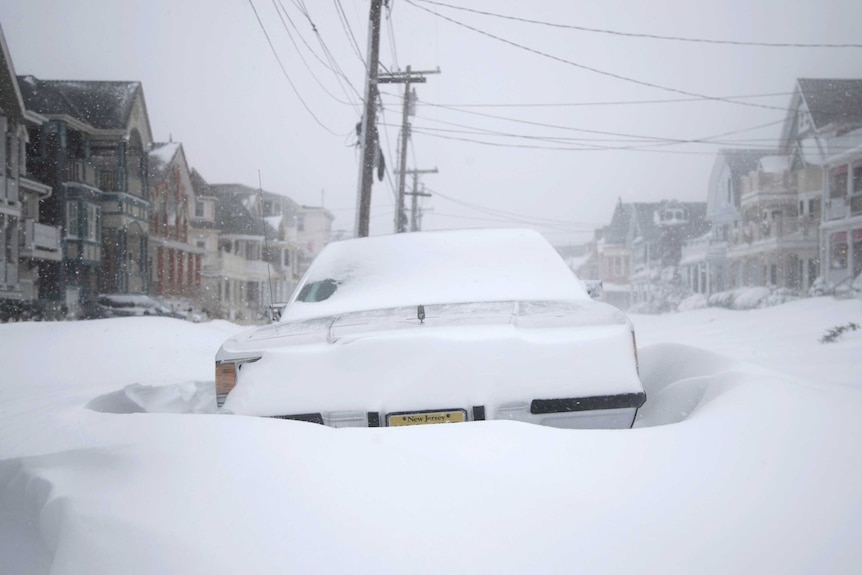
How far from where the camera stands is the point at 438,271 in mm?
3875

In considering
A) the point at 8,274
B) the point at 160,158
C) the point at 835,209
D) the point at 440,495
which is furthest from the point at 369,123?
the point at 160,158

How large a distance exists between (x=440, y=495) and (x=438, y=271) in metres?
2.37

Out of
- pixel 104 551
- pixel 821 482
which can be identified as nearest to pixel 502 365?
pixel 821 482

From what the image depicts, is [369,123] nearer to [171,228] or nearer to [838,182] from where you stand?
[838,182]

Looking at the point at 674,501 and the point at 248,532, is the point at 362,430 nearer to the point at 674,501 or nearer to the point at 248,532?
the point at 248,532

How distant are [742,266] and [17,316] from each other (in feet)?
116

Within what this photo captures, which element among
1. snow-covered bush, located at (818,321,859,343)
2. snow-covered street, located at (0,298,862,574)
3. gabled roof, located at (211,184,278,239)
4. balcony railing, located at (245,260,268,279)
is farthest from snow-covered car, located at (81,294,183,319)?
snow-covered street, located at (0,298,862,574)

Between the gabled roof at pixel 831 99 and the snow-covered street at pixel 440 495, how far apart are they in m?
31.9

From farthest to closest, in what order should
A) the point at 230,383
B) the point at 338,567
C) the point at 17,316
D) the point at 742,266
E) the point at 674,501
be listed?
1. the point at 742,266
2. the point at 17,316
3. the point at 230,383
4. the point at 674,501
5. the point at 338,567

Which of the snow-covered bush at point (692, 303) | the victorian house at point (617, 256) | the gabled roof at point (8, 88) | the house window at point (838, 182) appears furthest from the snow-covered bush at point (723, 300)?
the victorian house at point (617, 256)

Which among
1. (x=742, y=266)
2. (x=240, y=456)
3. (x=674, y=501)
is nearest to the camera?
(x=674, y=501)

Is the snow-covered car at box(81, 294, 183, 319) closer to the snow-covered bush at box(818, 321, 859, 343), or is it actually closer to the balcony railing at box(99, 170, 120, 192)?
the balcony railing at box(99, 170, 120, 192)

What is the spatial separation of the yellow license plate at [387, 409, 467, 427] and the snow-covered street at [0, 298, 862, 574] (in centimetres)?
36

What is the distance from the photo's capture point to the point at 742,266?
120ft
